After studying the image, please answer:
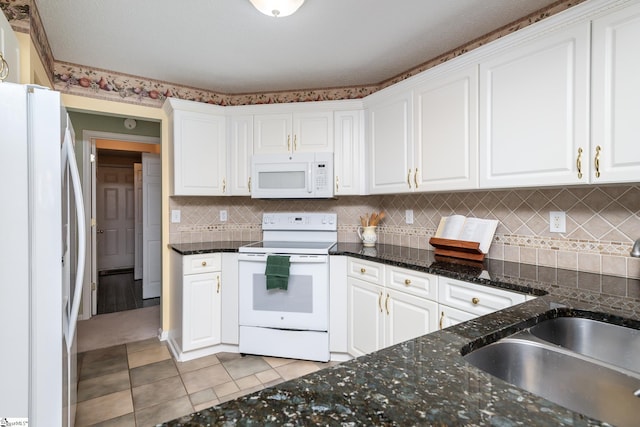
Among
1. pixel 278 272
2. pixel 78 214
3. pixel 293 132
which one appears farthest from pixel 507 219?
pixel 78 214

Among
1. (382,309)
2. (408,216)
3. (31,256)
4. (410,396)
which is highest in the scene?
(408,216)

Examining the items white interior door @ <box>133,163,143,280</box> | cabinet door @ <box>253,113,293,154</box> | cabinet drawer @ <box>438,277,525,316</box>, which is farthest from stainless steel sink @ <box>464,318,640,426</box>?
white interior door @ <box>133,163,143,280</box>

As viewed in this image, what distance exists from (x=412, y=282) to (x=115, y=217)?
5.99 meters

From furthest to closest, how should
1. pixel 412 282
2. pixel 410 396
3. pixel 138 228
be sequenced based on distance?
1. pixel 138 228
2. pixel 412 282
3. pixel 410 396

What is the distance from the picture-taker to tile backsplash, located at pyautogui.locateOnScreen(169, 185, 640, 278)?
164 centimetres

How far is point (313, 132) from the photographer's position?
2871 millimetres

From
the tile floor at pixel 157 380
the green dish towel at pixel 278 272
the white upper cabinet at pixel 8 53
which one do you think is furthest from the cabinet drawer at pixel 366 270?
the white upper cabinet at pixel 8 53

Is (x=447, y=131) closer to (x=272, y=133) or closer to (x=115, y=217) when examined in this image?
(x=272, y=133)

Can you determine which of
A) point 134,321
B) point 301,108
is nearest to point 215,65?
point 301,108

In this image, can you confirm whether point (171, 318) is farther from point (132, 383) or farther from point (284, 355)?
point (284, 355)

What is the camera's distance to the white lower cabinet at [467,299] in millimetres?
1521

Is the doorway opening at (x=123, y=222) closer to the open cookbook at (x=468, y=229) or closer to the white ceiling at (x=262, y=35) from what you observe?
the white ceiling at (x=262, y=35)

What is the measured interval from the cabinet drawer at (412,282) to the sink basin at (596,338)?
0.78 m

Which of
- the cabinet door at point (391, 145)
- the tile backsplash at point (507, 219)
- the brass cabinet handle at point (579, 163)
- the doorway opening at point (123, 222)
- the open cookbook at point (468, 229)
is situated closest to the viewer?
the brass cabinet handle at point (579, 163)
